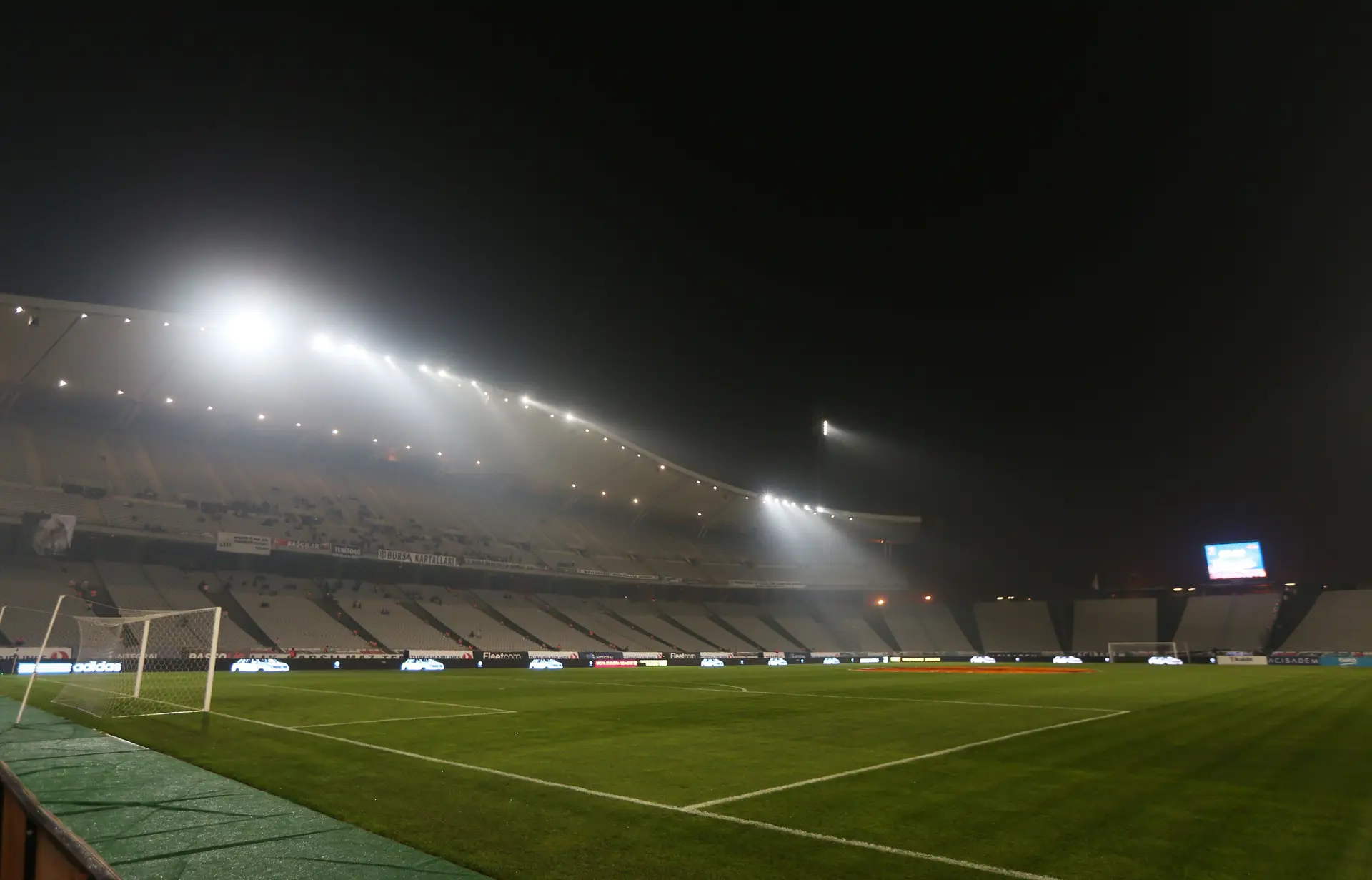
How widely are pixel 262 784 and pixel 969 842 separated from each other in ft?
21.9

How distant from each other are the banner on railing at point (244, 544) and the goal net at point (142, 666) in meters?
5.57

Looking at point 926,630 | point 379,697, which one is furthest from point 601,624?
point 926,630

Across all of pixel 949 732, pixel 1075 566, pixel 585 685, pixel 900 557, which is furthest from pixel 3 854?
pixel 900 557

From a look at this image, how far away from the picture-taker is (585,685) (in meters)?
22.6

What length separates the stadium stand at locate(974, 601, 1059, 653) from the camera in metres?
65.9

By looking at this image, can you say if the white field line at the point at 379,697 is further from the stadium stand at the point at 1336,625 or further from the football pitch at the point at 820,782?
the stadium stand at the point at 1336,625

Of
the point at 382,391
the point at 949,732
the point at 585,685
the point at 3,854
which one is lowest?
the point at 585,685

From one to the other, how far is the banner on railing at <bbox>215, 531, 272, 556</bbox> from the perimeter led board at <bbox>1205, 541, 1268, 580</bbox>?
217 feet

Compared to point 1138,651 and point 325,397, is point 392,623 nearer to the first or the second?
point 325,397

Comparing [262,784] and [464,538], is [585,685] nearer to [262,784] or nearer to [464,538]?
[262,784]

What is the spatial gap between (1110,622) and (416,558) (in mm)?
58892

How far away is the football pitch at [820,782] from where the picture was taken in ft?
16.4

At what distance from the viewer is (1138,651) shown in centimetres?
6053

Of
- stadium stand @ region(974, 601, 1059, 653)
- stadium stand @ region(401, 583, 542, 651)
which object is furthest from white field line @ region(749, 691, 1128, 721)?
stadium stand @ region(974, 601, 1059, 653)
